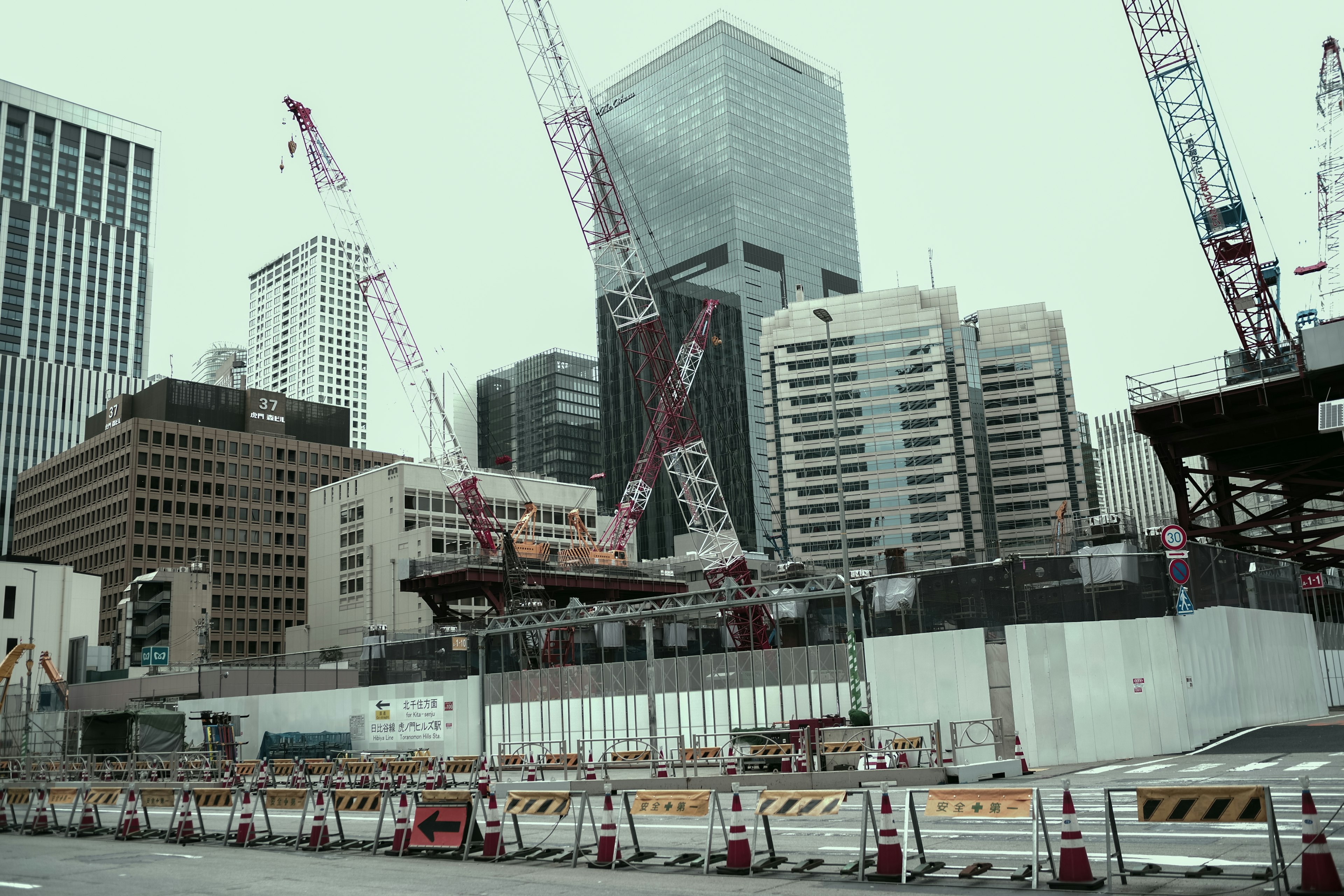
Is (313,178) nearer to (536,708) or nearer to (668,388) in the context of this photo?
(668,388)

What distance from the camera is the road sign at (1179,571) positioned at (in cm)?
3183

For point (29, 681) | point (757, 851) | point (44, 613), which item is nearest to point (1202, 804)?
point (757, 851)

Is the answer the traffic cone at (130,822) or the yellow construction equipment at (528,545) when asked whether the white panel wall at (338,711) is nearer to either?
the traffic cone at (130,822)

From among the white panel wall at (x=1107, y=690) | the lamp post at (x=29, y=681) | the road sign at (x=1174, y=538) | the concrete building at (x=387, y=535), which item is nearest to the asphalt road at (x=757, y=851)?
the white panel wall at (x=1107, y=690)

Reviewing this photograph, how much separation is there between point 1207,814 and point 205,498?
495 feet

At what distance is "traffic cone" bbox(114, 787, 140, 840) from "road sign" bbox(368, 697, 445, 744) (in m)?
24.5

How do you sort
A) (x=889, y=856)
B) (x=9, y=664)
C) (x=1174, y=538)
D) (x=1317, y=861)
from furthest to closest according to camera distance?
(x=9, y=664), (x=1174, y=538), (x=889, y=856), (x=1317, y=861)

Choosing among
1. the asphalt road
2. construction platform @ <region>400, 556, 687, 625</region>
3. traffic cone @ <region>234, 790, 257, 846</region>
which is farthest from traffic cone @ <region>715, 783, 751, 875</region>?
construction platform @ <region>400, 556, 687, 625</region>

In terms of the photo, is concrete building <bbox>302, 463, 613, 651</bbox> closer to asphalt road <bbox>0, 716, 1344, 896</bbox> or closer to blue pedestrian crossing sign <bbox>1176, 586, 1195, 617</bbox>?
blue pedestrian crossing sign <bbox>1176, 586, 1195, 617</bbox>

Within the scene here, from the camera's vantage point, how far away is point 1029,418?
6545 inches

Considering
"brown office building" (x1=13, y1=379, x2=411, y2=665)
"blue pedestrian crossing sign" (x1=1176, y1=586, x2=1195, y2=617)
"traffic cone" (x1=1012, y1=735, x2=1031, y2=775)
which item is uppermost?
"brown office building" (x1=13, y1=379, x2=411, y2=665)

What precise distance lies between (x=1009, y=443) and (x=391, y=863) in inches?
6228

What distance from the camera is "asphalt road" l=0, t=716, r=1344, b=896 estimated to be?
1374cm

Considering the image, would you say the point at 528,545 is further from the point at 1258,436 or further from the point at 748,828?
the point at 748,828
